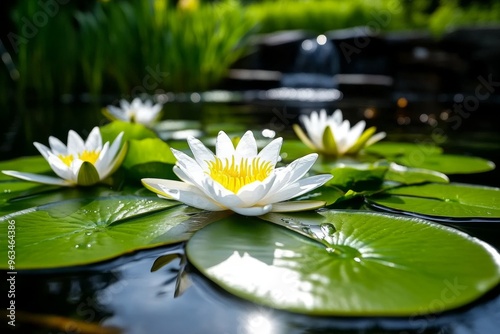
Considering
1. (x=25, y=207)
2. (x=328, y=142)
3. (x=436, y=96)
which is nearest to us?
(x=25, y=207)

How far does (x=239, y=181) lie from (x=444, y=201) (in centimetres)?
61

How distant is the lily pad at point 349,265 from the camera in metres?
0.74

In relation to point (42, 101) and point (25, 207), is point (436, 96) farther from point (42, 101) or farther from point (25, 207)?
point (25, 207)

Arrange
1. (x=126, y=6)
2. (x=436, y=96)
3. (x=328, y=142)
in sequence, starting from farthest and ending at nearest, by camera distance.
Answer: (x=436, y=96), (x=126, y=6), (x=328, y=142)

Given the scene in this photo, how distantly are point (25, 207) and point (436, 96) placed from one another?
18.5 ft

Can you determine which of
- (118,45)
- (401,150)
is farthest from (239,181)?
(118,45)

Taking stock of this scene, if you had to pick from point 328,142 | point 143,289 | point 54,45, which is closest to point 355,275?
point 143,289

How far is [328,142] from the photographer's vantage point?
178cm

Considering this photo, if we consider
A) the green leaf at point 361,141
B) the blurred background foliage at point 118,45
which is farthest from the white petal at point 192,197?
the blurred background foliage at point 118,45

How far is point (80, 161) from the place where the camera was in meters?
1.31

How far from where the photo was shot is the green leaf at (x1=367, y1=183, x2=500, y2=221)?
1205 mm

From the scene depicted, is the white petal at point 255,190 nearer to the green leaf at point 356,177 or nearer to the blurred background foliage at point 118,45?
the green leaf at point 356,177

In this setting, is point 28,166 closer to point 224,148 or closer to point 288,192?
point 224,148

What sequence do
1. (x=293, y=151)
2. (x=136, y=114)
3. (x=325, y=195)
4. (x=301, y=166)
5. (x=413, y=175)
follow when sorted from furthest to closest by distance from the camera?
(x=136, y=114), (x=293, y=151), (x=413, y=175), (x=325, y=195), (x=301, y=166)
